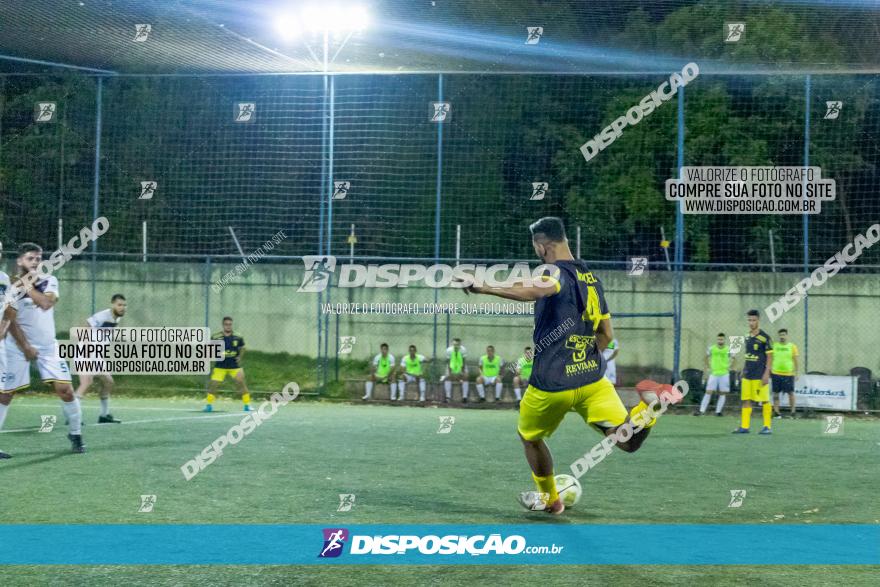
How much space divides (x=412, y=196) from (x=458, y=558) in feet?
63.0

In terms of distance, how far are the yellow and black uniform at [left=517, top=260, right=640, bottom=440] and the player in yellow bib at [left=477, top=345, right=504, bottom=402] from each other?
588 inches

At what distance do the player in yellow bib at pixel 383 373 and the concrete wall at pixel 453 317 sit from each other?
0.89 m

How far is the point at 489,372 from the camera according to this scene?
22609mm

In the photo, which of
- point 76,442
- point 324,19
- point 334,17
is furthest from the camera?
point 324,19

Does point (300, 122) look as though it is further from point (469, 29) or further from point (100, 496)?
point (100, 496)

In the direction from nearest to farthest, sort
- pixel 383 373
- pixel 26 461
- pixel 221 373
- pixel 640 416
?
pixel 640 416, pixel 26 461, pixel 221 373, pixel 383 373

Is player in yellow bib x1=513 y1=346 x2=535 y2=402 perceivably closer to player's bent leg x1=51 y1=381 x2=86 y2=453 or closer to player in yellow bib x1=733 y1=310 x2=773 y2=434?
player in yellow bib x1=733 y1=310 x2=773 y2=434

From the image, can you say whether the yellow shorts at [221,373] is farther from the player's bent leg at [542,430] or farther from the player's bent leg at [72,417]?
the player's bent leg at [542,430]

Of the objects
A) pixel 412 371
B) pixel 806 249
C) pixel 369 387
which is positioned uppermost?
pixel 806 249

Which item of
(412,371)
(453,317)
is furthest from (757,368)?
(412,371)

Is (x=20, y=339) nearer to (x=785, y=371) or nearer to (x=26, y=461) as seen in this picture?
(x=26, y=461)

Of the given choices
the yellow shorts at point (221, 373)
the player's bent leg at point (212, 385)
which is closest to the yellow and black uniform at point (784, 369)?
the yellow shorts at point (221, 373)

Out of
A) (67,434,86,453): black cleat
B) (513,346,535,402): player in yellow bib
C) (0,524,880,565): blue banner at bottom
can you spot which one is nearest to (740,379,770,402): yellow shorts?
(513,346,535,402): player in yellow bib

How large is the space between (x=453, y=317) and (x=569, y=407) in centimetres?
1603
